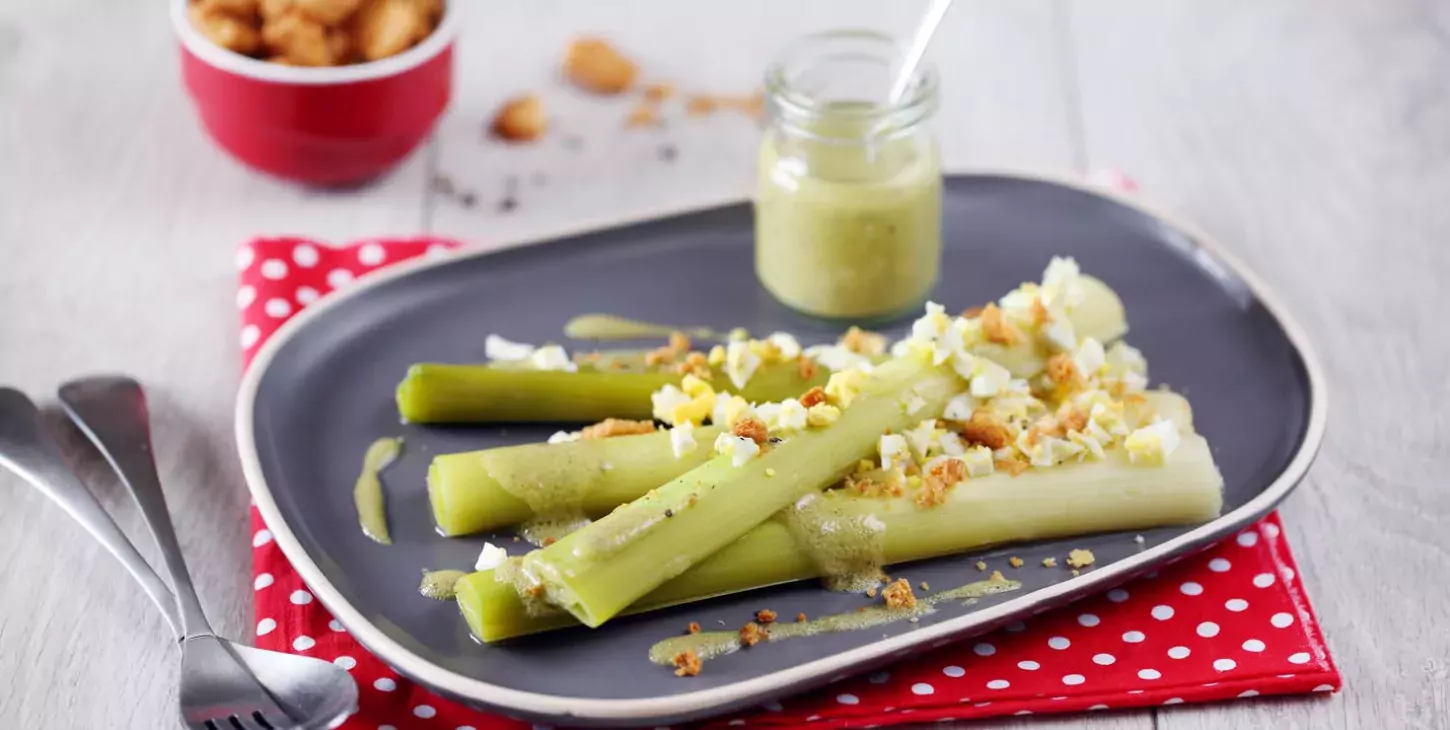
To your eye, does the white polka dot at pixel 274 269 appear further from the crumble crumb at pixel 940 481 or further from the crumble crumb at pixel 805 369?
the crumble crumb at pixel 940 481

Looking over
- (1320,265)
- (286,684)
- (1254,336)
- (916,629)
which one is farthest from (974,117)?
(286,684)

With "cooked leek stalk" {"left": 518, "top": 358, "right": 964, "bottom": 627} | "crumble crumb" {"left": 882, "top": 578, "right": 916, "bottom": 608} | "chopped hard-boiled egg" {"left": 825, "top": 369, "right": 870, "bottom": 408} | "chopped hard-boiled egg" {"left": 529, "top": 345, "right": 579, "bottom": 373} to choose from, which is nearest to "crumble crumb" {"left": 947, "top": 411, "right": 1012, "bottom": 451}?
"cooked leek stalk" {"left": 518, "top": 358, "right": 964, "bottom": 627}

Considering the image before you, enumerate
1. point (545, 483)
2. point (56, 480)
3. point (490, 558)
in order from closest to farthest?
point (490, 558), point (545, 483), point (56, 480)

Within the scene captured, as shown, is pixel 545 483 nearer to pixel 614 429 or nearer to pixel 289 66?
pixel 614 429

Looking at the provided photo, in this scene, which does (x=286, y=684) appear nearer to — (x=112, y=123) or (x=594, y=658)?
(x=594, y=658)

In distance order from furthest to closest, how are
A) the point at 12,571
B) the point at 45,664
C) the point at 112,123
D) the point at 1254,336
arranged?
the point at 112,123
the point at 1254,336
the point at 12,571
the point at 45,664

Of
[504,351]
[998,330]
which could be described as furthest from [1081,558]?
[504,351]
